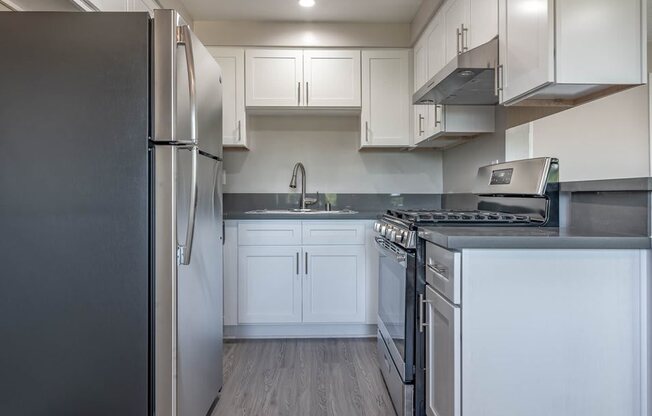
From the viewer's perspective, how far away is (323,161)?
351 centimetres

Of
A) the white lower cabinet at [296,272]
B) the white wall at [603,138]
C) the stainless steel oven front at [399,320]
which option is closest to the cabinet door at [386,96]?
the white lower cabinet at [296,272]

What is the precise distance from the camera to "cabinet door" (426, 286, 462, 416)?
4.40 ft

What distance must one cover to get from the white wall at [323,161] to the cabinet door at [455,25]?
1.23 metres

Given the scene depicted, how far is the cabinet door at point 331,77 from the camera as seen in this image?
10.3ft

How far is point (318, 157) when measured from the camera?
11.5 feet

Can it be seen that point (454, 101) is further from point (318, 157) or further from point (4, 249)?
point (4, 249)

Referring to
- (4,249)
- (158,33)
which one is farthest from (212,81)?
(4,249)

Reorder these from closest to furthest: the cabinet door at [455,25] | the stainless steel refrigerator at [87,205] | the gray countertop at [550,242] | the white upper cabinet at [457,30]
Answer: the gray countertop at [550,242] → the stainless steel refrigerator at [87,205] → the white upper cabinet at [457,30] → the cabinet door at [455,25]

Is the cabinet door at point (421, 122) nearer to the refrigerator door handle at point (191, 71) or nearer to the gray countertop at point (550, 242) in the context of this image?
the gray countertop at point (550, 242)

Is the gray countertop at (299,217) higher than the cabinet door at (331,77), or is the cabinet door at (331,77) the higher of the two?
the cabinet door at (331,77)

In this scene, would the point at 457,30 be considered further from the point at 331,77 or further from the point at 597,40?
the point at 331,77

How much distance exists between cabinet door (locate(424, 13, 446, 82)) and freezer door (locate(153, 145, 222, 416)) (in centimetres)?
155

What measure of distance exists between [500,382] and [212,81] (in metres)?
1.64

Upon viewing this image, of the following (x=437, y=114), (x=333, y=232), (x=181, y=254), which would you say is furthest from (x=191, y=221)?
(x=437, y=114)
